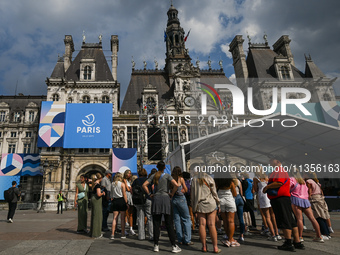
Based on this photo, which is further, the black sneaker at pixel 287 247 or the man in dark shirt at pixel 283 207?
the man in dark shirt at pixel 283 207

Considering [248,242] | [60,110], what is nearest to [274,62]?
[60,110]

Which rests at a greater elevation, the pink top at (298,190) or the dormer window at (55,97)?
the dormer window at (55,97)

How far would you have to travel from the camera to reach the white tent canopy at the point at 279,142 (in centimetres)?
1088

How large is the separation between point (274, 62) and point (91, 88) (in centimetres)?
2787

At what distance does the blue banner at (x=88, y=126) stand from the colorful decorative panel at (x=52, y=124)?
148 cm

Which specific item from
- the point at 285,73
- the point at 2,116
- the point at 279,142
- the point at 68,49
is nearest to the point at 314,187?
the point at 279,142

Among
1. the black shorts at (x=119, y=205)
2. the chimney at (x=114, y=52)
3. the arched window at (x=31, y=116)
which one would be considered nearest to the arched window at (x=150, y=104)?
the chimney at (x=114, y=52)

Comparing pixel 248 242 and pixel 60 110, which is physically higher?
pixel 60 110

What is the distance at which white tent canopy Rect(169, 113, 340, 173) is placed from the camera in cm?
1088

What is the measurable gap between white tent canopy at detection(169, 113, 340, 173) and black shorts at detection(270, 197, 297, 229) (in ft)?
18.4

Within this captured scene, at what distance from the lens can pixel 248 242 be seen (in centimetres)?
574

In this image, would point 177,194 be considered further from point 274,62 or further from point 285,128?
point 274,62

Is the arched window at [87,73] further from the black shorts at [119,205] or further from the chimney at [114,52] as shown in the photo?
the black shorts at [119,205]

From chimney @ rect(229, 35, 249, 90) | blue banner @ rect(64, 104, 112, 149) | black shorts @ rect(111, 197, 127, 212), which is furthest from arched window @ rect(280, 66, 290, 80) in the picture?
black shorts @ rect(111, 197, 127, 212)
